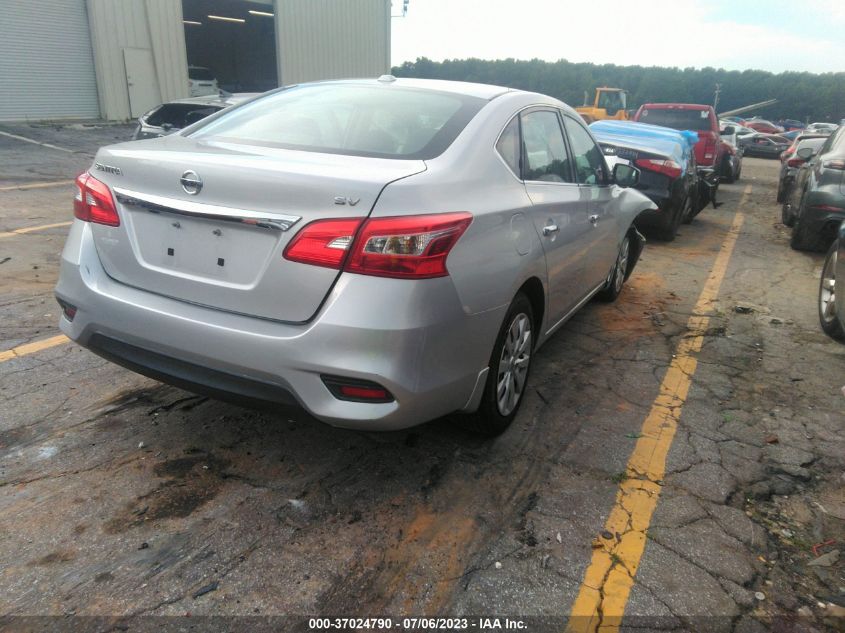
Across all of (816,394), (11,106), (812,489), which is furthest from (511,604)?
(11,106)

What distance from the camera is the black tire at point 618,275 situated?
5734 mm

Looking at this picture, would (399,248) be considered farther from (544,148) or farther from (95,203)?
(544,148)

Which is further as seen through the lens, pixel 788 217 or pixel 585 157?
pixel 788 217

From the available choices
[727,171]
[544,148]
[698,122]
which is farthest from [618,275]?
[727,171]

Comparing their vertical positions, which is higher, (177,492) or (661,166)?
(661,166)

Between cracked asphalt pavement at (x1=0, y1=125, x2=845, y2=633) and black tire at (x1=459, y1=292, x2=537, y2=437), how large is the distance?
134 mm

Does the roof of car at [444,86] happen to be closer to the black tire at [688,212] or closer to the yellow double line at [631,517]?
the yellow double line at [631,517]

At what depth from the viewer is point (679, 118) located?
1484cm

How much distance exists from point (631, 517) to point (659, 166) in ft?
22.4

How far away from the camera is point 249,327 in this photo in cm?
249

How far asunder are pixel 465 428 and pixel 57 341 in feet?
9.14

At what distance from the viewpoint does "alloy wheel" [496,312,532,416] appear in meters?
3.21

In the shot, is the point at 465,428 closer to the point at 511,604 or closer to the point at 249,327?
the point at 511,604

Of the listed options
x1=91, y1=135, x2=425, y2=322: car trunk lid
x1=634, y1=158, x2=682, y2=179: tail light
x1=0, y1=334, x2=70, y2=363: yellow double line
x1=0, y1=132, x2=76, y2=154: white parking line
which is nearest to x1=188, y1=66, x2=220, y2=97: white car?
x1=0, y1=132, x2=76, y2=154: white parking line
